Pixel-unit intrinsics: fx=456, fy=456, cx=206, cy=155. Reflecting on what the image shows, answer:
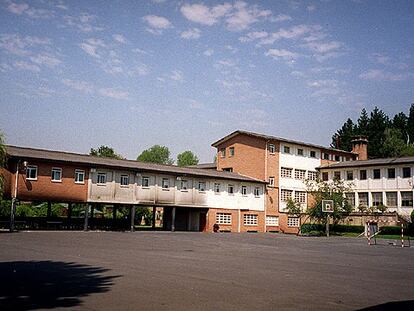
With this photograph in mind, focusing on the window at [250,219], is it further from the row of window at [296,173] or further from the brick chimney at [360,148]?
the brick chimney at [360,148]

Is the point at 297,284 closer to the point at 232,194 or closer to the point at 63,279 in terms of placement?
the point at 63,279

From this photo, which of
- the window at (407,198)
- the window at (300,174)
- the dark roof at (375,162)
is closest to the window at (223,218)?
the window at (300,174)

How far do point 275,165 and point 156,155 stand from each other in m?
70.2

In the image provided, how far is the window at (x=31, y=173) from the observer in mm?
36425

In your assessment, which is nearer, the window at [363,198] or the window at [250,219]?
the window at [250,219]

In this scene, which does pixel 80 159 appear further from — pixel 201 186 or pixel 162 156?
pixel 162 156

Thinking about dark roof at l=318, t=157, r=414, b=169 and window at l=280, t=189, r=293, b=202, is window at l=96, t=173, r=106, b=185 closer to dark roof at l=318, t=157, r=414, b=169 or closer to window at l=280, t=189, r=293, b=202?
window at l=280, t=189, r=293, b=202

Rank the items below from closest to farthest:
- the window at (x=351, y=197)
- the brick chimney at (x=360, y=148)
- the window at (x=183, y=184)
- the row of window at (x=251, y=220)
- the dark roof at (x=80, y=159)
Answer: the dark roof at (x=80, y=159) → the window at (x=183, y=184) → the row of window at (x=251, y=220) → the window at (x=351, y=197) → the brick chimney at (x=360, y=148)

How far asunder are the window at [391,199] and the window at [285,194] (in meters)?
11.5

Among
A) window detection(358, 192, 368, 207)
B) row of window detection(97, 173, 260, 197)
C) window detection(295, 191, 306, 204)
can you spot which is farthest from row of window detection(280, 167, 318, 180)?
window detection(358, 192, 368, 207)

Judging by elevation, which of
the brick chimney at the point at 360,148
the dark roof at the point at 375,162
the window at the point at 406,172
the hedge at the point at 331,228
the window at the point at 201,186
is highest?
the brick chimney at the point at 360,148

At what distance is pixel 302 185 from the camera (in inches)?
2331

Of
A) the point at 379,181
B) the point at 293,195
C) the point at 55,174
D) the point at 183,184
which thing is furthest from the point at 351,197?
the point at 55,174

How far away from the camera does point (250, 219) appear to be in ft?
174
